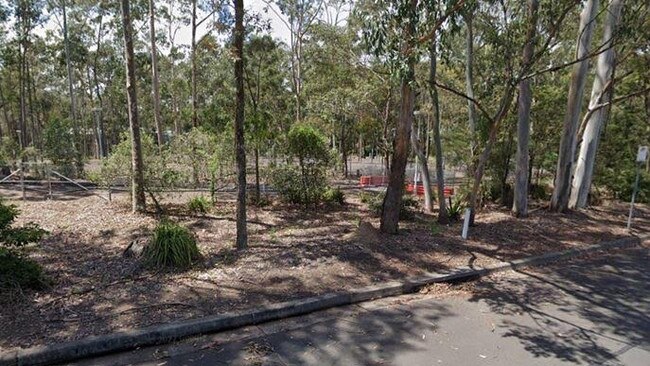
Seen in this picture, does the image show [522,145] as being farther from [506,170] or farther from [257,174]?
[257,174]

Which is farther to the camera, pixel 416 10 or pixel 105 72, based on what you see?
pixel 105 72

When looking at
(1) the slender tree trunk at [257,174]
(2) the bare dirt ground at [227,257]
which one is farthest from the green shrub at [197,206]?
(1) the slender tree trunk at [257,174]

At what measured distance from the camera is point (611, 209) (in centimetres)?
1223

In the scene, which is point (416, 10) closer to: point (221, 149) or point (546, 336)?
point (546, 336)

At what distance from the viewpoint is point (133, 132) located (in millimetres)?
9523

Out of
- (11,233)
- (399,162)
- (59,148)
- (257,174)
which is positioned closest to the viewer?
(11,233)

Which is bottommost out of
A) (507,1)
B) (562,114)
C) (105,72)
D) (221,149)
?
(221,149)

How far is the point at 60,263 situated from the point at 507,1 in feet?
32.4

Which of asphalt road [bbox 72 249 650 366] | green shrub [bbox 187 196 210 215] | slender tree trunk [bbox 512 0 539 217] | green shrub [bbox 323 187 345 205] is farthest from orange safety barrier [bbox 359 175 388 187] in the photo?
asphalt road [bbox 72 249 650 366]

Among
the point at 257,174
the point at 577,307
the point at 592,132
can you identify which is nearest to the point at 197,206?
the point at 257,174

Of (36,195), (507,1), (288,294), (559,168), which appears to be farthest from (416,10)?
(36,195)

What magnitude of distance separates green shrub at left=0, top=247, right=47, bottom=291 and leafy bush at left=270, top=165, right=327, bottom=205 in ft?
23.1

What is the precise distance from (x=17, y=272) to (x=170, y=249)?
1.77 meters

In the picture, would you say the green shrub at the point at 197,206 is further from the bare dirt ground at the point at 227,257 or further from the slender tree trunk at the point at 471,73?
the slender tree trunk at the point at 471,73
